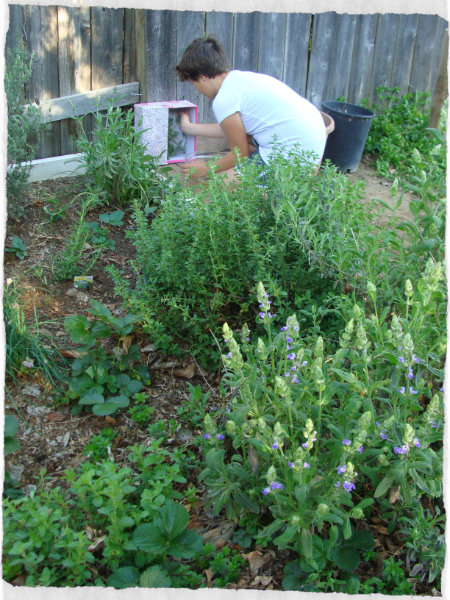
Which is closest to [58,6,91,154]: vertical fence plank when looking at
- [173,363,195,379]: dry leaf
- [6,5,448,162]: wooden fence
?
[6,5,448,162]: wooden fence

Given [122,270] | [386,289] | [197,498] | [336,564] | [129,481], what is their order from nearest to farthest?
1. [336,564]
2. [129,481]
3. [197,498]
4. [386,289]
5. [122,270]

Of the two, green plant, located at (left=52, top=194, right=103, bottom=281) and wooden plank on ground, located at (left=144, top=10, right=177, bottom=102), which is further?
wooden plank on ground, located at (left=144, top=10, right=177, bottom=102)

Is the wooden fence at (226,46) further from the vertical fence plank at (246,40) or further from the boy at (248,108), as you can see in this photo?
the boy at (248,108)

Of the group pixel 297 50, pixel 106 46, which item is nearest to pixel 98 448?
pixel 106 46

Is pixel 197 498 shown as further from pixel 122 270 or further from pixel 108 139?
pixel 108 139

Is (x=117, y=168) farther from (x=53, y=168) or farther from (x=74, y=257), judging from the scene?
(x=74, y=257)

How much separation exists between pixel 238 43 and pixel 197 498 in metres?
4.85

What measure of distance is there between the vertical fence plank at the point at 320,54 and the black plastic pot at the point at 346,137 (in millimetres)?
209

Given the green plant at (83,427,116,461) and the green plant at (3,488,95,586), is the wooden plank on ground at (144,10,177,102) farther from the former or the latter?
the green plant at (3,488,95,586)

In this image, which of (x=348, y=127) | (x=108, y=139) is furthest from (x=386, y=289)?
(x=348, y=127)

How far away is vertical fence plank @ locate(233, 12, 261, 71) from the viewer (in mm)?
5855

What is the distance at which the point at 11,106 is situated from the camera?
3.91 meters

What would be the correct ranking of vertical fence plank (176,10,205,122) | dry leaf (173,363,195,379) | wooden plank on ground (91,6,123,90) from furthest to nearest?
vertical fence plank (176,10,205,122) → wooden plank on ground (91,6,123,90) → dry leaf (173,363,195,379)

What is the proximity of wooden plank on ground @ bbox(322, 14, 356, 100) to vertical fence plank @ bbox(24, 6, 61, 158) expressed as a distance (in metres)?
3.28
